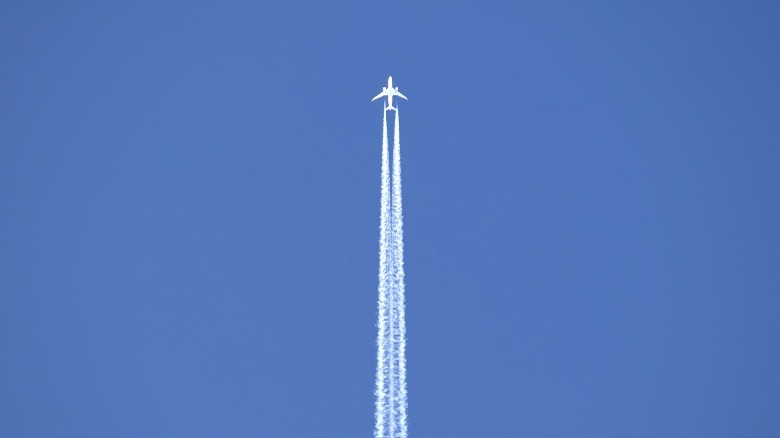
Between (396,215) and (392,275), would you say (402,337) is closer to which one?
(392,275)

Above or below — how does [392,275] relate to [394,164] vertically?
below

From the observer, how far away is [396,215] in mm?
52906

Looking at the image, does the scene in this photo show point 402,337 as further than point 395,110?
No

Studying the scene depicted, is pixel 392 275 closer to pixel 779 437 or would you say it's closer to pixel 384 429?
pixel 384 429

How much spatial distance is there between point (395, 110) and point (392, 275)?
28.1ft

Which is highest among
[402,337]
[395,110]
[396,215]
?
[395,110]

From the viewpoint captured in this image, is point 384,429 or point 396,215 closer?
point 384,429

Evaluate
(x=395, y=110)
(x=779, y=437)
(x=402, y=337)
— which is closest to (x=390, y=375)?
(x=402, y=337)

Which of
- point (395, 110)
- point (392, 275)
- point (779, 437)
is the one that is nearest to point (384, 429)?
point (392, 275)

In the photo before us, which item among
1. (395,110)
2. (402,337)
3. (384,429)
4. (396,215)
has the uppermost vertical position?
(395,110)

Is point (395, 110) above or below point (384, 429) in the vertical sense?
above

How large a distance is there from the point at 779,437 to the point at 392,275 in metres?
19.4

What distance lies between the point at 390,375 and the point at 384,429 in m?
1.97

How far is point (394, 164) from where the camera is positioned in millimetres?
54219
